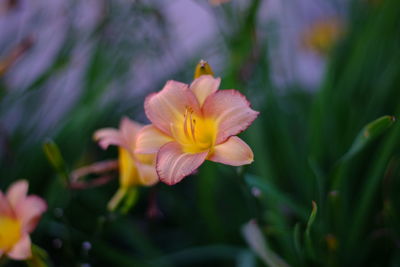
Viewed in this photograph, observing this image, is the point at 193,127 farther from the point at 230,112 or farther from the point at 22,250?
the point at 22,250

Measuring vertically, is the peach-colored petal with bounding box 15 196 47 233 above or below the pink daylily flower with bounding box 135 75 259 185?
below

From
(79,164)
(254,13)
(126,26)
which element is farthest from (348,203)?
(126,26)

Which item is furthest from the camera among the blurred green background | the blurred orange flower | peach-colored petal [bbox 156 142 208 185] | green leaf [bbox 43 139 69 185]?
the blurred orange flower

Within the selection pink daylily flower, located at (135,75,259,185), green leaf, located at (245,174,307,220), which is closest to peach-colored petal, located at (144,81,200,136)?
pink daylily flower, located at (135,75,259,185)

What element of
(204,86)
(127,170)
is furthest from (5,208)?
(204,86)

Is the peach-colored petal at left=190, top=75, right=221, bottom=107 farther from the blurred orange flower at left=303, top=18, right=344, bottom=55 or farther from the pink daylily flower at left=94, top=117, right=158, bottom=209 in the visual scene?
the blurred orange flower at left=303, top=18, right=344, bottom=55

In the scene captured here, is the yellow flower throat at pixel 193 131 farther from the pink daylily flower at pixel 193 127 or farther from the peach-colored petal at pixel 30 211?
the peach-colored petal at pixel 30 211
